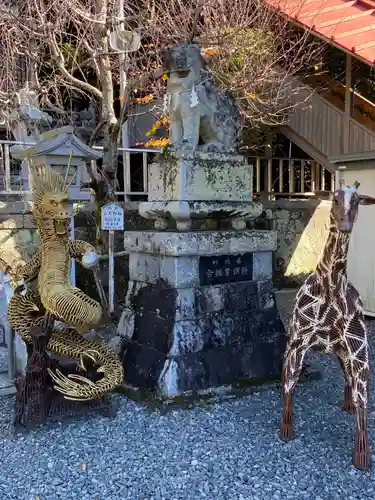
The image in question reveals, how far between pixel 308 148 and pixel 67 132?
613 cm

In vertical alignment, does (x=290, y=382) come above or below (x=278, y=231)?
below

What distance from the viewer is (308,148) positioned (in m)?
10.7

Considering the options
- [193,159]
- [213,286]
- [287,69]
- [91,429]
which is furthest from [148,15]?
[91,429]

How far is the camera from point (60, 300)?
3939mm

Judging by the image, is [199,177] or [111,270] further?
[111,270]

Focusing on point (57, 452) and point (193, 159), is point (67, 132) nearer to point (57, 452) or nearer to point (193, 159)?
point (193, 159)

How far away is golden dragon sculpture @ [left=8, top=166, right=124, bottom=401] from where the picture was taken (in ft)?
13.1

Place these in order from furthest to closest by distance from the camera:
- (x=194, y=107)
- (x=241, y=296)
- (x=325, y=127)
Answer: (x=325, y=127) < (x=241, y=296) < (x=194, y=107)

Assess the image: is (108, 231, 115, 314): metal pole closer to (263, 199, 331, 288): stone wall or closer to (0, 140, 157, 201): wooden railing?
(0, 140, 157, 201): wooden railing

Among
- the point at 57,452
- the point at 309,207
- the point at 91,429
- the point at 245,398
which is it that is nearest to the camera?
the point at 57,452

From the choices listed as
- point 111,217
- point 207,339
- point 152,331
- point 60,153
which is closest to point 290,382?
point 207,339

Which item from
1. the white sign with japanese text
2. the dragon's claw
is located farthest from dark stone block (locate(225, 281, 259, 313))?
the white sign with japanese text

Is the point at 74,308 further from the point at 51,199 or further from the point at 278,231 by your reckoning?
the point at 278,231

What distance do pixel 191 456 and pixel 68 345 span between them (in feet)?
4.82
